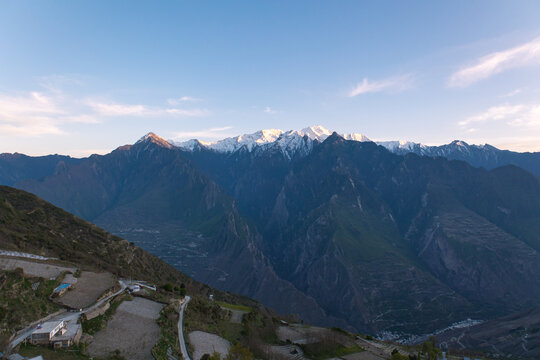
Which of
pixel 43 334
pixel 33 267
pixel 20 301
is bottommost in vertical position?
pixel 43 334

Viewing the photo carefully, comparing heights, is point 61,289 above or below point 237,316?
above

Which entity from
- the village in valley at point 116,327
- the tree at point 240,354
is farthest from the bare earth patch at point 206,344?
the tree at point 240,354

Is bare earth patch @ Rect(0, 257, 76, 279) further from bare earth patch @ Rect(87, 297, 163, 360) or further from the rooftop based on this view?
the rooftop

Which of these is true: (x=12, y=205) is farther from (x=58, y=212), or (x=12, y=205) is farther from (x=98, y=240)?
(x=98, y=240)

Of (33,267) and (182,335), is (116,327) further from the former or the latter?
(33,267)

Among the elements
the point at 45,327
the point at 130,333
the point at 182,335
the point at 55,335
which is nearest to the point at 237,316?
the point at 182,335

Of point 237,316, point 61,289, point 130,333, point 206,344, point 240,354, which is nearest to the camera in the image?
point 240,354

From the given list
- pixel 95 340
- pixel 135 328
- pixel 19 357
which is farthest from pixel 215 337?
pixel 19 357
